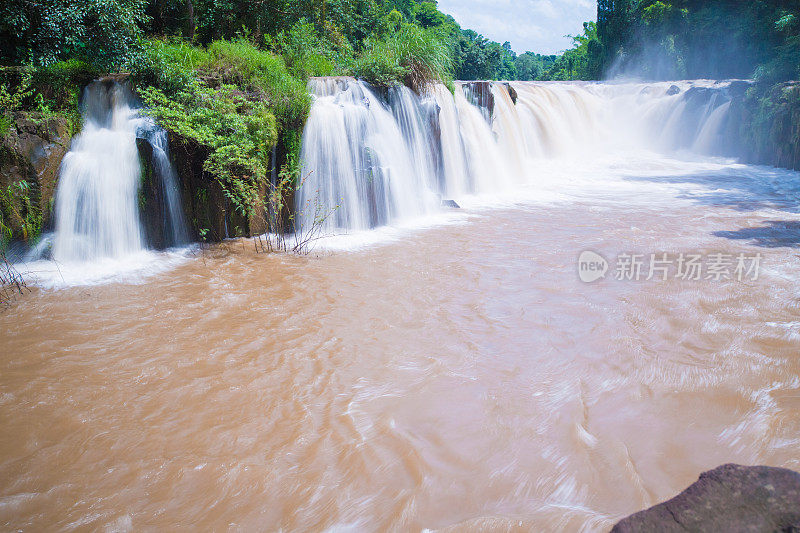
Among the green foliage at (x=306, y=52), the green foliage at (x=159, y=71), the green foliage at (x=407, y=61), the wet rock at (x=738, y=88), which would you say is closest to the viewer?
the green foliage at (x=159, y=71)

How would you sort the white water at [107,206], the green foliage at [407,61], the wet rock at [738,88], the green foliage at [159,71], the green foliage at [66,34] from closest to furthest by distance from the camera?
the white water at [107,206]
the green foliage at [159,71]
the green foliage at [66,34]
the green foliage at [407,61]
the wet rock at [738,88]

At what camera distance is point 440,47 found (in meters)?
10.2

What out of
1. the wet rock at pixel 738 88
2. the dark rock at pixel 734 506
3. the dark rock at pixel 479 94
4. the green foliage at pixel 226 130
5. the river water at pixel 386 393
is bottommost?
the river water at pixel 386 393

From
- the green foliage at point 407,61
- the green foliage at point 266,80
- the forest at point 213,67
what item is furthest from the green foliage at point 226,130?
the green foliage at point 407,61

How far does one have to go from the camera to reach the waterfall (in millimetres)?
6414

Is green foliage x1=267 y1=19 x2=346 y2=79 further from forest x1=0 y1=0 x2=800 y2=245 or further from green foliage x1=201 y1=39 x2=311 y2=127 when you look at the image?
green foliage x1=201 y1=39 x2=311 y2=127

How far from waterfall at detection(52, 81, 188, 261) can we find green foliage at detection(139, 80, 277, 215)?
0.39 metres

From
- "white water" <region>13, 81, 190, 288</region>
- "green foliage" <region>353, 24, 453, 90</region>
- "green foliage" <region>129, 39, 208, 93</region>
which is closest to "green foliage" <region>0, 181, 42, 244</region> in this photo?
"white water" <region>13, 81, 190, 288</region>

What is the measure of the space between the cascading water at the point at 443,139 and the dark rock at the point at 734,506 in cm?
635

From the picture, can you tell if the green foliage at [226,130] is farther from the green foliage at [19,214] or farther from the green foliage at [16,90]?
the green foliage at [19,214]

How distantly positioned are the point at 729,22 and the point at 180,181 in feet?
108

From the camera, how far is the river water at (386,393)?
256 cm

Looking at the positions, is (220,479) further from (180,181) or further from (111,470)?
(180,181)

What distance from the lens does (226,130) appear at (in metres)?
7.12
